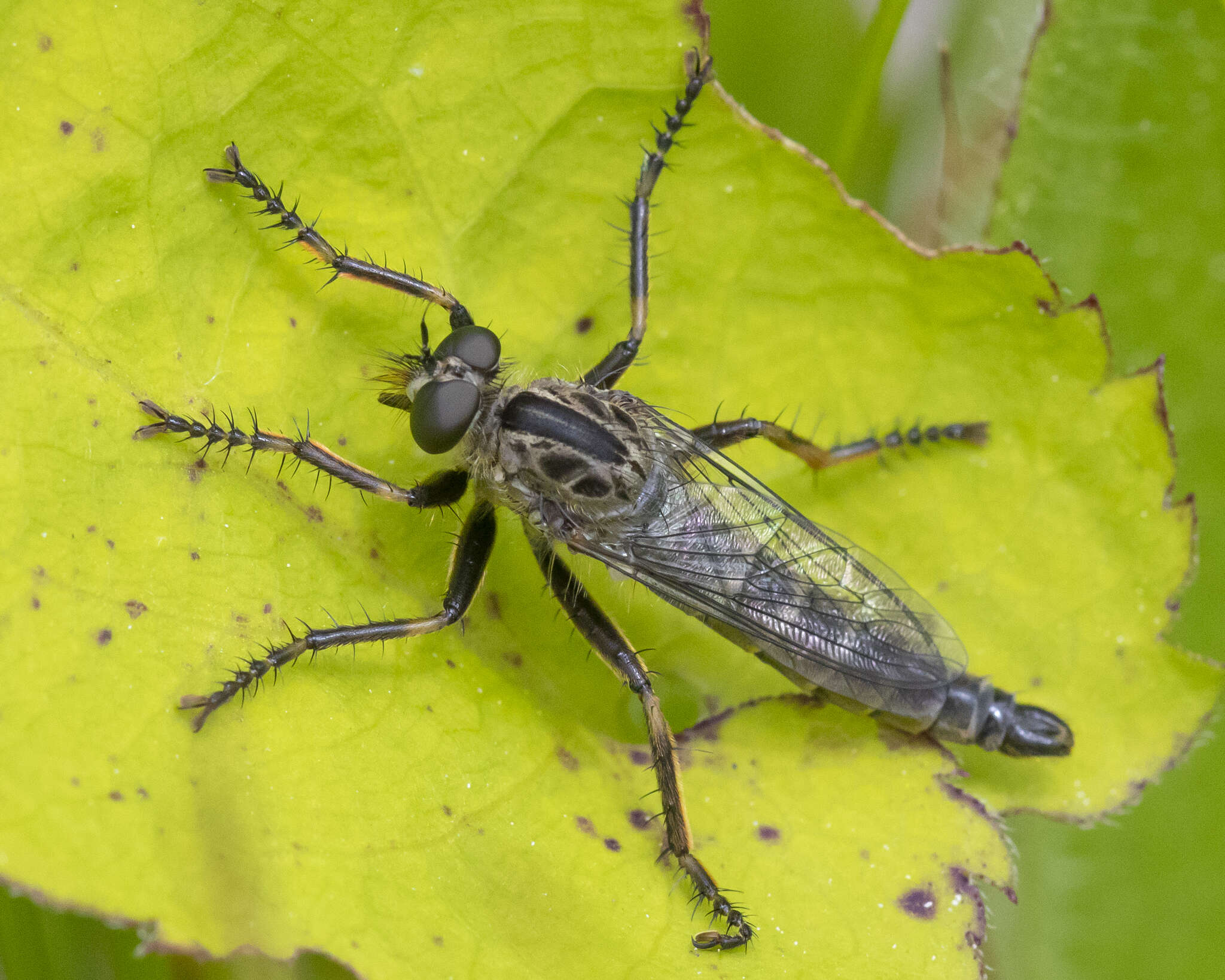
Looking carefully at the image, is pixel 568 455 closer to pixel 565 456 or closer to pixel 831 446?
pixel 565 456

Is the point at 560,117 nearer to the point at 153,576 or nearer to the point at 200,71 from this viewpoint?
the point at 200,71

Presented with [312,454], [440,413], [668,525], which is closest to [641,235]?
[440,413]

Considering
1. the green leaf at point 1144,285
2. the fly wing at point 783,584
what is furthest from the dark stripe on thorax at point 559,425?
the green leaf at point 1144,285

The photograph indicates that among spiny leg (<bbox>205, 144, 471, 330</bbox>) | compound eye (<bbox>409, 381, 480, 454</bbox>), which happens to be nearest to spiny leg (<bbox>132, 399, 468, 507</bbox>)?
compound eye (<bbox>409, 381, 480, 454</bbox>)

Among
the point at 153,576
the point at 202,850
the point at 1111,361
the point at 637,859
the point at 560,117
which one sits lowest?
the point at 637,859

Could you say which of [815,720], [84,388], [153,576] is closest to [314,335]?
[84,388]
